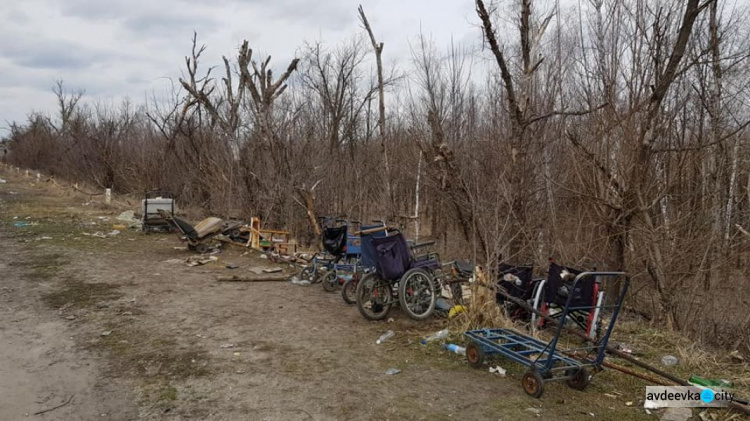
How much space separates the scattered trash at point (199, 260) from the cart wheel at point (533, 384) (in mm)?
7057

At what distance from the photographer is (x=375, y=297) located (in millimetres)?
5859

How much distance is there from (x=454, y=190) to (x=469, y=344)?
4961 mm

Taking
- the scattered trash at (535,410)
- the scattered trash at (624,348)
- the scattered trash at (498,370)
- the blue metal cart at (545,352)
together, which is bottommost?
the scattered trash at (535,410)

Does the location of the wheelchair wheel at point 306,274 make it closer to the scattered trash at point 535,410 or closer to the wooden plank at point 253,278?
the wooden plank at point 253,278

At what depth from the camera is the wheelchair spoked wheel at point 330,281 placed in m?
7.51

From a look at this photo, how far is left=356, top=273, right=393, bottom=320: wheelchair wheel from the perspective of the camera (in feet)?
19.1

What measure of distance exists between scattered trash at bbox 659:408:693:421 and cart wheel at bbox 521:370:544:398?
2.74 feet

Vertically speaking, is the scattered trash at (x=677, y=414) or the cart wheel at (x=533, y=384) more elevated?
the cart wheel at (x=533, y=384)

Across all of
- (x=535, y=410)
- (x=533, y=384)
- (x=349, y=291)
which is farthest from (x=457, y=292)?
(x=535, y=410)

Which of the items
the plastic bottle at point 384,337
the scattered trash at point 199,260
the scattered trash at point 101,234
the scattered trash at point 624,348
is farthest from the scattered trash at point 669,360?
the scattered trash at point 101,234

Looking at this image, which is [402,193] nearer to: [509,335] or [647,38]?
[647,38]

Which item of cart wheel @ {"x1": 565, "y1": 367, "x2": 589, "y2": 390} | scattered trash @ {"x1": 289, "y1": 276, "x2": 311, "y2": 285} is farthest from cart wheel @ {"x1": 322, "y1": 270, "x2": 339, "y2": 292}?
cart wheel @ {"x1": 565, "y1": 367, "x2": 589, "y2": 390}

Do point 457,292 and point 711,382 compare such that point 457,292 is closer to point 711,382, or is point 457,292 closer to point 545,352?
point 545,352

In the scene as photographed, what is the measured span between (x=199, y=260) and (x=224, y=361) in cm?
541
